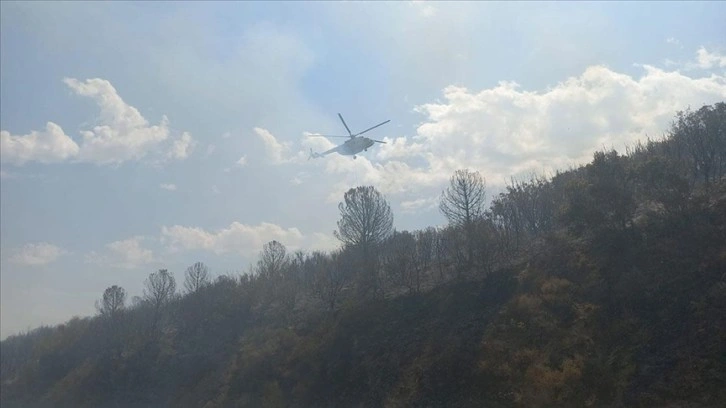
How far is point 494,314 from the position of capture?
135 ft

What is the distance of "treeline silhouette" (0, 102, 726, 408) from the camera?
1204 inches

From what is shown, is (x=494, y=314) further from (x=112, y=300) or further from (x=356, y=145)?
(x=112, y=300)

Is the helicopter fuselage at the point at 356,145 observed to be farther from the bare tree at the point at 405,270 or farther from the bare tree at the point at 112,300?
the bare tree at the point at 112,300

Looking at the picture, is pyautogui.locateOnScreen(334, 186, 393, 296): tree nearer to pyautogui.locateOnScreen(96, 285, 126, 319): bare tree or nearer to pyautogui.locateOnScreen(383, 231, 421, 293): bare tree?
pyautogui.locateOnScreen(383, 231, 421, 293): bare tree

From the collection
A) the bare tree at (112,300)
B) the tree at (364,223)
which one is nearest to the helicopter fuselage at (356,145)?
the tree at (364,223)

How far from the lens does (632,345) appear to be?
31000 millimetres

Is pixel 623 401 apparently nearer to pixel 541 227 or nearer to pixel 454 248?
pixel 454 248

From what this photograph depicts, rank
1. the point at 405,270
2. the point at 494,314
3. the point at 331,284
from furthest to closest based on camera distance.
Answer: the point at 331,284
the point at 405,270
the point at 494,314

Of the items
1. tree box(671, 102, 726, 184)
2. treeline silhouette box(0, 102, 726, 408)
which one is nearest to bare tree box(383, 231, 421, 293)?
treeline silhouette box(0, 102, 726, 408)

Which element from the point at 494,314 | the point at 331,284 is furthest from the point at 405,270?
the point at 494,314

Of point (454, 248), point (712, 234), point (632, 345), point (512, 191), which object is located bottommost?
point (632, 345)

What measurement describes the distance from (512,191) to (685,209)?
68.2 feet

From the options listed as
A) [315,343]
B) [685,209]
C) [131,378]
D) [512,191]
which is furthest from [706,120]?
[131,378]

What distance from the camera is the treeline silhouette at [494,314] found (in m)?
30.6
